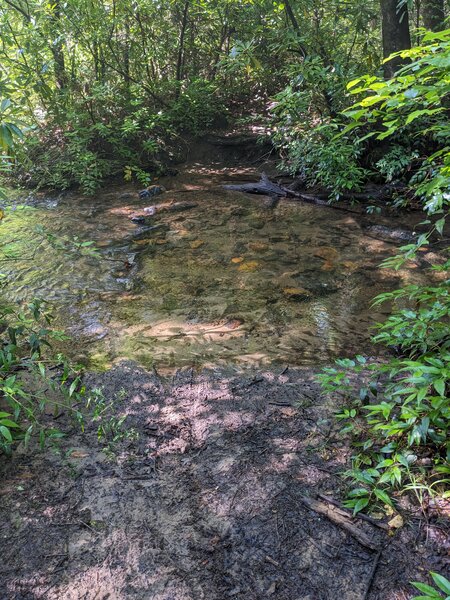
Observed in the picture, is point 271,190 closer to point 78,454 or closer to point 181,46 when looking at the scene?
point 181,46

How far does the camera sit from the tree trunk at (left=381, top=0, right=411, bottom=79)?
23.0ft

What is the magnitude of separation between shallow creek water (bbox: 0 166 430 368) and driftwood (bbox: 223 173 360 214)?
0.21m

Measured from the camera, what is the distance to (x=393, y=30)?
709 cm

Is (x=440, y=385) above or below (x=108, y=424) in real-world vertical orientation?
above

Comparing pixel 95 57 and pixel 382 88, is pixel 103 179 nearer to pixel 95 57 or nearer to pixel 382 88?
pixel 95 57

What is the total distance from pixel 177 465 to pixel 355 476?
39.7 inches

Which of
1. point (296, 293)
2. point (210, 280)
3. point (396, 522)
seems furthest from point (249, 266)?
point (396, 522)

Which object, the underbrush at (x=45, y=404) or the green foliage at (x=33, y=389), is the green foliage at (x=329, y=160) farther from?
the underbrush at (x=45, y=404)

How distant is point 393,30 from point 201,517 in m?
7.71

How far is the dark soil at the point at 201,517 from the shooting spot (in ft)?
6.45

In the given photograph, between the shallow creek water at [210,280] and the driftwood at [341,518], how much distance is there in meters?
1.44

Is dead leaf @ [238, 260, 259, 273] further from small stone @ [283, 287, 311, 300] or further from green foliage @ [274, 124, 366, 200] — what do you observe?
green foliage @ [274, 124, 366, 200]

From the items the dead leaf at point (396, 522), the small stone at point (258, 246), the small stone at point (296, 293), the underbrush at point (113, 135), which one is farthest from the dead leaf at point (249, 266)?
the underbrush at point (113, 135)

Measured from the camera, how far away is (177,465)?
8.66 feet
